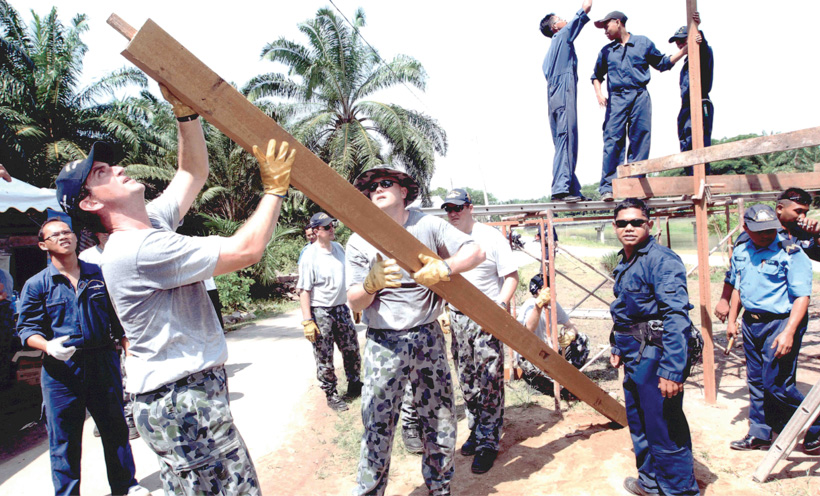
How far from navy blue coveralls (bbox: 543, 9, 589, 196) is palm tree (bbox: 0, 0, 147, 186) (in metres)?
15.6

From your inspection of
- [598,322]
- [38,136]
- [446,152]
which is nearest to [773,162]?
[446,152]

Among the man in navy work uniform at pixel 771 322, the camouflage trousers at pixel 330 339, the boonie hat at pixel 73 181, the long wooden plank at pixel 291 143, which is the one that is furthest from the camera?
the camouflage trousers at pixel 330 339

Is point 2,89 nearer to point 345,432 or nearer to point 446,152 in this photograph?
point 446,152

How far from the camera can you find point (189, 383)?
1.81m

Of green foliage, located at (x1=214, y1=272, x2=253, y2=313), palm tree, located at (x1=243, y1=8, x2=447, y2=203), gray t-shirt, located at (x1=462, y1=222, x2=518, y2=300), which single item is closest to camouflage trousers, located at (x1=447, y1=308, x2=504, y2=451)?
gray t-shirt, located at (x1=462, y1=222, x2=518, y2=300)

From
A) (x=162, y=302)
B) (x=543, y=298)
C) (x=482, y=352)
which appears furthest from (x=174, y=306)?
(x=543, y=298)

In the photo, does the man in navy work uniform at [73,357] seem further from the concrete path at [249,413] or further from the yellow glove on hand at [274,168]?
the yellow glove on hand at [274,168]

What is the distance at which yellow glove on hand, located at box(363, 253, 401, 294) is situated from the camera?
2.44 m

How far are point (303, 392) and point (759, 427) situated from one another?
4.47m

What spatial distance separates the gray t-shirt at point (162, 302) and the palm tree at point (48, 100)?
52.7 feet

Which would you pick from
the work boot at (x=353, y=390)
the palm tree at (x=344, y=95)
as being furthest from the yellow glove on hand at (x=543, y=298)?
the palm tree at (x=344, y=95)

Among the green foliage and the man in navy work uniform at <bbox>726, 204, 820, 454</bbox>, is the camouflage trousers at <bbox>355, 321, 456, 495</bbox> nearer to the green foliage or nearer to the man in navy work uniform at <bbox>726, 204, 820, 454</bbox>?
the man in navy work uniform at <bbox>726, 204, 820, 454</bbox>

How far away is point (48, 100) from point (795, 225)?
2069 centimetres

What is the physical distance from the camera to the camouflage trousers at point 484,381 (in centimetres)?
366
